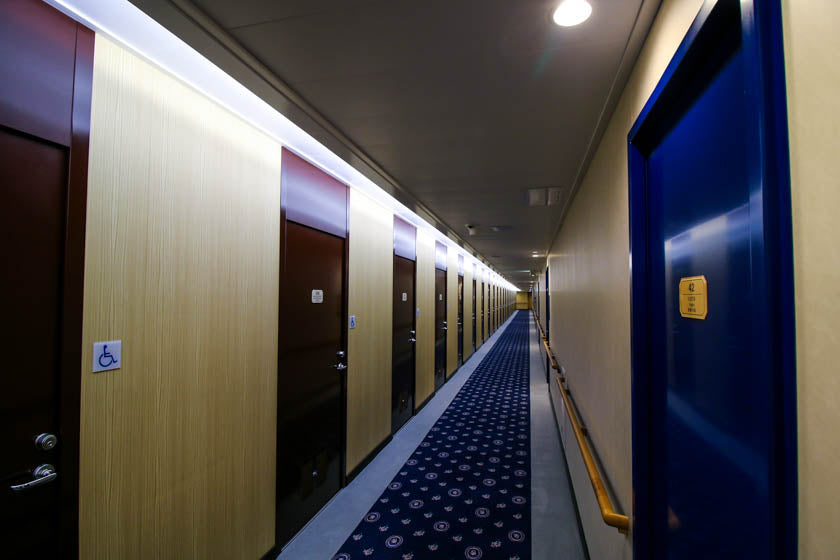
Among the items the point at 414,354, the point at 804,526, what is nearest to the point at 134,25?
the point at 804,526

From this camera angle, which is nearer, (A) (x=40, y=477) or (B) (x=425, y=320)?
(A) (x=40, y=477)

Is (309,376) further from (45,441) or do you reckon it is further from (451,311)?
(451,311)

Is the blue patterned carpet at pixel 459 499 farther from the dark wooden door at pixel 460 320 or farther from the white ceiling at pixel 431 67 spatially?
the dark wooden door at pixel 460 320

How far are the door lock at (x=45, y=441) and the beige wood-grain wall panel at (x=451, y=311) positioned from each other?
599cm

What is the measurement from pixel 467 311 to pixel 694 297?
7837 millimetres

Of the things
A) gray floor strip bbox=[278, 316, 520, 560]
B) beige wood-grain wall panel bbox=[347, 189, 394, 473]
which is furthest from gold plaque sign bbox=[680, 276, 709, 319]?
beige wood-grain wall panel bbox=[347, 189, 394, 473]

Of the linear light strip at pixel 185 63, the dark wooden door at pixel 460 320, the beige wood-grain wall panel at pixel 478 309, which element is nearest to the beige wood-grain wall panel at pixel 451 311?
the dark wooden door at pixel 460 320

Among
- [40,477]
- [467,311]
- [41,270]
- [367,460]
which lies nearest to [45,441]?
[40,477]

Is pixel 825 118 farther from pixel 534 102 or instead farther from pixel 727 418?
pixel 534 102

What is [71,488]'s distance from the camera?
3.96 feet

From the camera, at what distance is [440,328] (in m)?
6.38

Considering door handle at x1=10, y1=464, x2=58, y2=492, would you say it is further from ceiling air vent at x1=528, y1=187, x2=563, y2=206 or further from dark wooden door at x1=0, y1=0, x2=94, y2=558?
ceiling air vent at x1=528, y1=187, x2=563, y2=206

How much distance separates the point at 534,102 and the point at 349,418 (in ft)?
9.50

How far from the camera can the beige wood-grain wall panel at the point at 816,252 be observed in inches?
19.2
